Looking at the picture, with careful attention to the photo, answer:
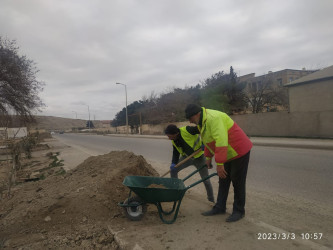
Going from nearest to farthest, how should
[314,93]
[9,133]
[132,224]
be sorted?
1. [132,224]
2. [9,133]
3. [314,93]

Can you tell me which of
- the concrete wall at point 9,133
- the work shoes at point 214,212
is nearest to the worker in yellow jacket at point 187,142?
the work shoes at point 214,212

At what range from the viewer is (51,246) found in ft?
9.40

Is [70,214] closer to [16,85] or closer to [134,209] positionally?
[134,209]

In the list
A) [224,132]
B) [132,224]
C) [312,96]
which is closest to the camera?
[224,132]

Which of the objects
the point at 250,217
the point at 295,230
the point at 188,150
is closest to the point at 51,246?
the point at 188,150

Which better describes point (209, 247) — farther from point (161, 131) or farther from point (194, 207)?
point (161, 131)

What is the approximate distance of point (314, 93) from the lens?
17.9 meters

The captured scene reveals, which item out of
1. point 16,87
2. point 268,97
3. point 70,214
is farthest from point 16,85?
point 268,97

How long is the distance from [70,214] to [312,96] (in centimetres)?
1950

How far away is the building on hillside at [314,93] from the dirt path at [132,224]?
53.1ft

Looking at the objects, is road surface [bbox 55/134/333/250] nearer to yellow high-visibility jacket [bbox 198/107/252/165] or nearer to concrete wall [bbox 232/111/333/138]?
yellow high-visibility jacket [bbox 198/107/252/165]

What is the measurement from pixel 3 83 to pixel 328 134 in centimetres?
2074

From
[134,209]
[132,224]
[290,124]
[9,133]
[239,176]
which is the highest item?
[9,133]

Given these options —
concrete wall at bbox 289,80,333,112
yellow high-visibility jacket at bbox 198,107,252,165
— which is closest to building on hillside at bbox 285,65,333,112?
concrete wall at bbox 289,80,333,112
